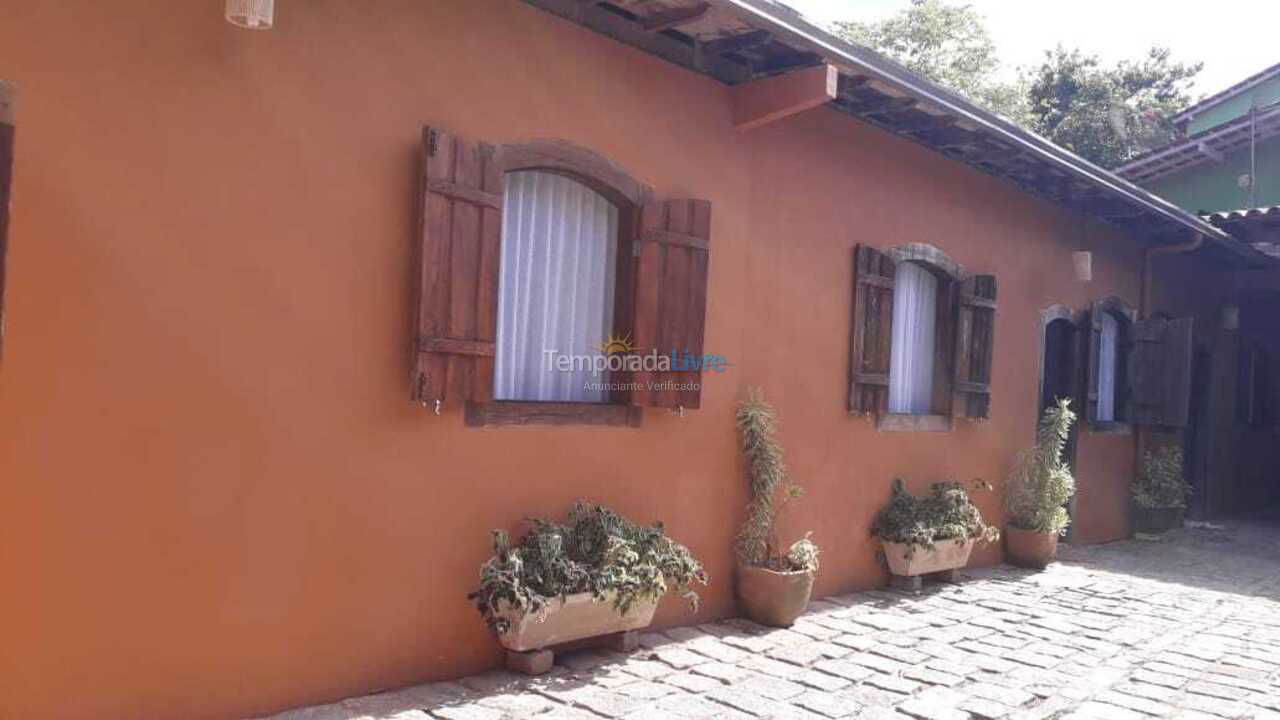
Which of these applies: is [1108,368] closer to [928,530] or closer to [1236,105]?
[928,530]

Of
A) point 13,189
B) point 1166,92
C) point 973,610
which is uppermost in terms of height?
point 1166,92

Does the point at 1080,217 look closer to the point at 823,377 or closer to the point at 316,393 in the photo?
the point at 823,377

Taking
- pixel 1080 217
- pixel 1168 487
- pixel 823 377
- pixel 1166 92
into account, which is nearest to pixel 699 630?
pixel 823 377

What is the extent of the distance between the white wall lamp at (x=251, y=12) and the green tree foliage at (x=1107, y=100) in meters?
22.8

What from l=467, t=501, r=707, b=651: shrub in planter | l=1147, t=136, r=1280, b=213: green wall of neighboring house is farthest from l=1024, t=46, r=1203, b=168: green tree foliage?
l=467, t=501, r=707, b=651: shrub in planter

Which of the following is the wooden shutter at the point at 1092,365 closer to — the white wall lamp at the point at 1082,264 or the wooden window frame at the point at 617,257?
the white wall lamp at the point at 1082,264

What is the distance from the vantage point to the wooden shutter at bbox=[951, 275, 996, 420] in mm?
8273

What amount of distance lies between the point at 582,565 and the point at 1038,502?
5589 mm

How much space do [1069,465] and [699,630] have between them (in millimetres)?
5895

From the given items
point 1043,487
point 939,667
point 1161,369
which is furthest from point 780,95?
point 1161,369

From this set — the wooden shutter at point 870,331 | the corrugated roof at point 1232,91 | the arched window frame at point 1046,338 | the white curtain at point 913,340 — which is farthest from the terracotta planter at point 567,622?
the corrugated roof at point 1232,91

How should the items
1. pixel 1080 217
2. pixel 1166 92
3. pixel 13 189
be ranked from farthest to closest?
pixel 1166 92 < pixel 1080 217 < pixel 13 189

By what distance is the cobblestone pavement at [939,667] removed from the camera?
14.8ft

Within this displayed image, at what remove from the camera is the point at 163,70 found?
12.3 feet
